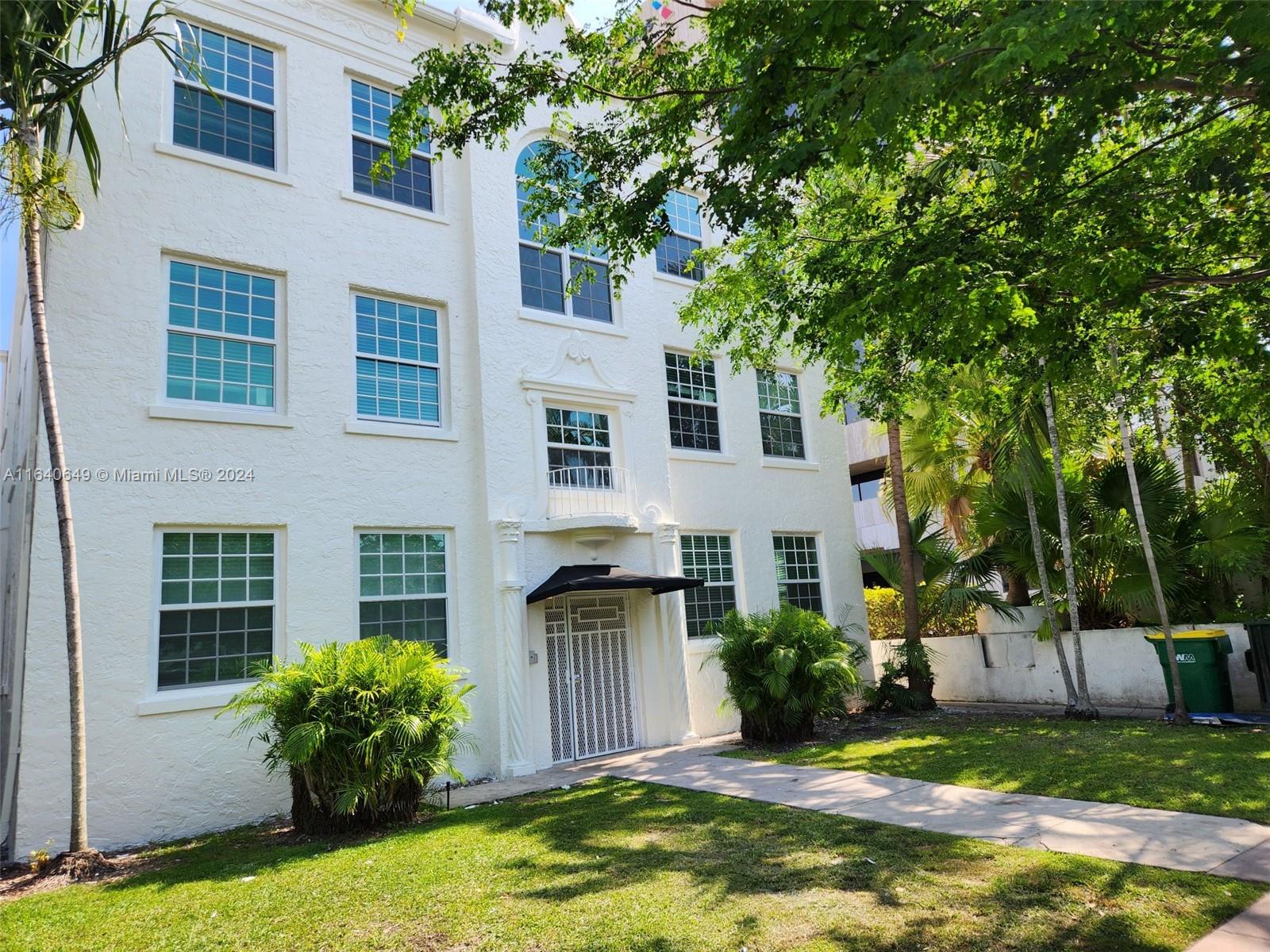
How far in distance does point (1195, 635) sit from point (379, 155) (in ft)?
45.3

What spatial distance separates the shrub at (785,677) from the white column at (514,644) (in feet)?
9.91

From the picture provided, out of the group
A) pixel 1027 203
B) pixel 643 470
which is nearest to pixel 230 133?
pixel 643 470

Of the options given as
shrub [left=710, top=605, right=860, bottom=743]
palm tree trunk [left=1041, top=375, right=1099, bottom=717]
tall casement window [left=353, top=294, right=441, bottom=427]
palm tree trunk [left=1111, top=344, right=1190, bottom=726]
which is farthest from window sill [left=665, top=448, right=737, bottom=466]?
palm tree trunk [left=1111, top=344, right=1190, bottom=726]

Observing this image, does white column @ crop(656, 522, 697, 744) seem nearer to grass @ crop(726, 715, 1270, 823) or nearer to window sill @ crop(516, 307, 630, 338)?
grass @ crop(726, 715, 1270, 823)

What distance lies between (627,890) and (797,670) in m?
6.68

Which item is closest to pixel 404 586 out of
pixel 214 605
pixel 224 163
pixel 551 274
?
pixel 214 605

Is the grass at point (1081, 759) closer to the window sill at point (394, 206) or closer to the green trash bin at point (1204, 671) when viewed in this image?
the green trash bin at point (1204, 671)

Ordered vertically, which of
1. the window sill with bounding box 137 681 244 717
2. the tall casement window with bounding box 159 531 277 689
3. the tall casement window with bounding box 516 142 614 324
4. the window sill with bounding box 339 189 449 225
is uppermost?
Result: the window sill with bounding box 339 189 449 225

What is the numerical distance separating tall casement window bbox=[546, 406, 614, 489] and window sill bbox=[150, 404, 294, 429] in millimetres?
3933

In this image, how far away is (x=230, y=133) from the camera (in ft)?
36.5

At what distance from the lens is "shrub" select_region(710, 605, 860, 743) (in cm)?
1192

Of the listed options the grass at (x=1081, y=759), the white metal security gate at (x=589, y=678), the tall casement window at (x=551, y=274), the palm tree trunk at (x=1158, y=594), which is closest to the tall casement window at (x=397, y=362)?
the tall casement window at (x=551, y=274)

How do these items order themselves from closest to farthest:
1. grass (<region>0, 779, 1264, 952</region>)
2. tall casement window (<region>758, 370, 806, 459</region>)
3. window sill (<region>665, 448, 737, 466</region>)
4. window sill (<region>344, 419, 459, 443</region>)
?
grass (<region>0, 779, 1264, 952</region>) < window sill (<region>344, 419, 459, 443</region>) < window sill (<region>665, 448, 737, 466</region>) < tall casement window (<region>758, 370, 806, 459</region>)

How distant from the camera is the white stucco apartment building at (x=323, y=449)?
9211mm
